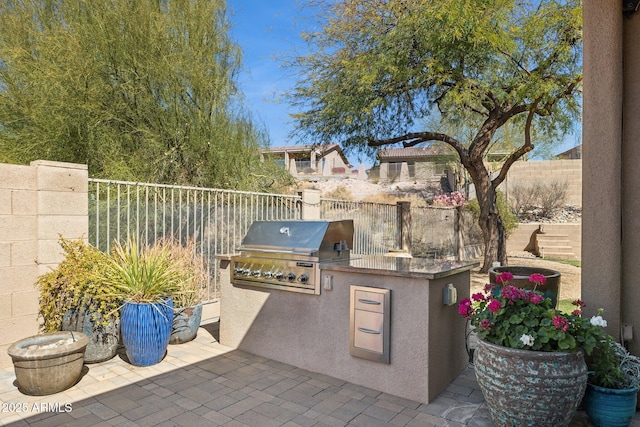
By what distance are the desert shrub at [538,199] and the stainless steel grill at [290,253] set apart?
16.2m

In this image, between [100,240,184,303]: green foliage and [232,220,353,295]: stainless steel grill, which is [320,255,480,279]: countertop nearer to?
[232,220,353,295]: stainless steel grill

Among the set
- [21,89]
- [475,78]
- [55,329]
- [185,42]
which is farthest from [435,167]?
[55,329]

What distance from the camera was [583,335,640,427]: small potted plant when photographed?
253 cm

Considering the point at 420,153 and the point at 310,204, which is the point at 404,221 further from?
the point at 420,153

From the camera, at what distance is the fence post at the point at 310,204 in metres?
6.80

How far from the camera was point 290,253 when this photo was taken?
3662mm

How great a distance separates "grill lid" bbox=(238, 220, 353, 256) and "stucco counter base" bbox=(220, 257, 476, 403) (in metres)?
0.24

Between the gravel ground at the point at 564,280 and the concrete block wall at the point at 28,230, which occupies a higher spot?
the concrete block wall at the point at 28,230

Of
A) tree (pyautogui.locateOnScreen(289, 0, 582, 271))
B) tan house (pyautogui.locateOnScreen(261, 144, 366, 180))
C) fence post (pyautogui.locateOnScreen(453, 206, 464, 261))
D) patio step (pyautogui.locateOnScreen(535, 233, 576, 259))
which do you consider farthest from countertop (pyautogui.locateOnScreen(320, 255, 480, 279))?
patio step (pyautogui.locateOnScreen(535, 233, 576, 259))

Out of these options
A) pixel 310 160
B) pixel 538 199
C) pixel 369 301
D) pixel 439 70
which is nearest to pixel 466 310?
pixel 369 301

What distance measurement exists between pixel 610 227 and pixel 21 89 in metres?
8.49

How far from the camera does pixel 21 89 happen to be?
21.9ft

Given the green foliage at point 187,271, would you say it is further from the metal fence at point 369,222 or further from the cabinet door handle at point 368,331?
the metal fence at point 369,222

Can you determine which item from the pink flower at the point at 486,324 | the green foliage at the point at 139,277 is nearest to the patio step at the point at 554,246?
the pink flower at the point at 486,324
